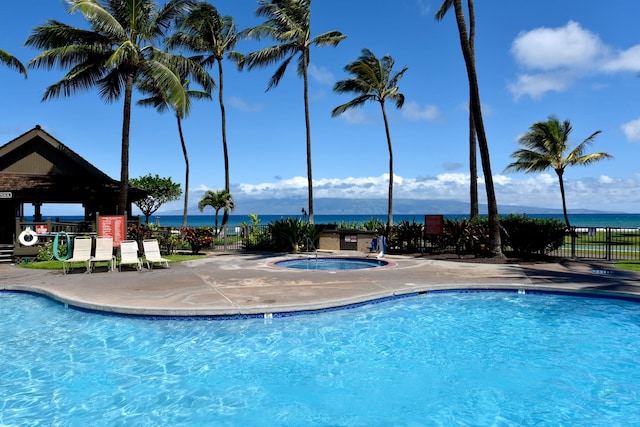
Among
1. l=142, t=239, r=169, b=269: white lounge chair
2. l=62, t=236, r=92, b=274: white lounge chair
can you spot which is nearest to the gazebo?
l=62, t=236, r=92, b=274: white lounge chair

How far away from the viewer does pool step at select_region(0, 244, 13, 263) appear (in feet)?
53.8

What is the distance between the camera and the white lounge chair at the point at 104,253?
42.0ft

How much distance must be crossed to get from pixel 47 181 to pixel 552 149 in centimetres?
3177

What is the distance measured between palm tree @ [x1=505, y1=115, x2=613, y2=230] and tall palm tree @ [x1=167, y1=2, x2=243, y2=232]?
22084 mm

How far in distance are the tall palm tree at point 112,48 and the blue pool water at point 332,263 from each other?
→ 7.34m

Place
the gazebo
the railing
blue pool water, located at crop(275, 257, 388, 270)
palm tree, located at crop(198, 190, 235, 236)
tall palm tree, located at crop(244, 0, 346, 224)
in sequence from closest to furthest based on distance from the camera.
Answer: the railing → blue pool water, located at crop(275, 257, 388, 270) → the gazebo → tall palm tree, located at crop(244, 0, 346, 224) → palm tree, located at crop(198, 190, 235, 236)

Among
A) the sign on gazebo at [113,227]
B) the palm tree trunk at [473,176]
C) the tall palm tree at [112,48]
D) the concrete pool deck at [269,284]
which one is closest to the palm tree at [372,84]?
the palm tree trunk at [473,176]

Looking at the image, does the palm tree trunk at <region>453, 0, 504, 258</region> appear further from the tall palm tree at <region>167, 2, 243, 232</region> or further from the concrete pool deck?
the tall palm tree at <region>167, 2, 243, 232</region>

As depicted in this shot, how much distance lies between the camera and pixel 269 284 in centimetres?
1022

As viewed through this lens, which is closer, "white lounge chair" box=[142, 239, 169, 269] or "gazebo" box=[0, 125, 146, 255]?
"white lounge chair" box=[142, 239, 169, 269]

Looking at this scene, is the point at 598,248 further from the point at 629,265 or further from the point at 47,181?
the point at 47,181

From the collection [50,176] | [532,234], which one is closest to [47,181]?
[50,176]

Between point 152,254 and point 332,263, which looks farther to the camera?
point 332,263

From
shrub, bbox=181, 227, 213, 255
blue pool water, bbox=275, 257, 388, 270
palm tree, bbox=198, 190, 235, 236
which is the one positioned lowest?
blue pool water, bbox=275, 257, 388, 270
